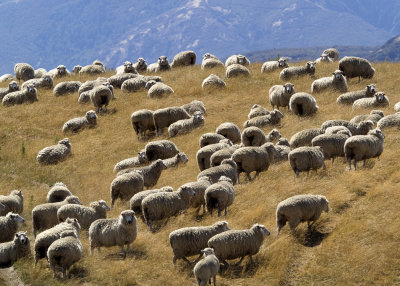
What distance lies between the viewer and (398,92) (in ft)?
100

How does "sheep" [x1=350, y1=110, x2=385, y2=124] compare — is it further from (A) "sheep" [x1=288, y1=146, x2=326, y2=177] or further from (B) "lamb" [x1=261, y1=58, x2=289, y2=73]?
(B) "lamb" [x1=261, y1=58, x2=289, y2=73]

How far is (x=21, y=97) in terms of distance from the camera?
36.5 m

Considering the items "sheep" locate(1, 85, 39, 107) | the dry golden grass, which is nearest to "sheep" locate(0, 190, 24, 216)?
the dry golden grass

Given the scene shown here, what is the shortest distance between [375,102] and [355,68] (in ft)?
18.7

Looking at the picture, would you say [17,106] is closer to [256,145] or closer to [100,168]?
[100,168]

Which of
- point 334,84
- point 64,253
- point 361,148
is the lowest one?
point 334,84

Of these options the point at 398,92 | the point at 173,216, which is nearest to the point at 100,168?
the point at 173,216

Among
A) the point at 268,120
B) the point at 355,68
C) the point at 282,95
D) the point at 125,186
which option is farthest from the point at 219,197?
the point at 355,68

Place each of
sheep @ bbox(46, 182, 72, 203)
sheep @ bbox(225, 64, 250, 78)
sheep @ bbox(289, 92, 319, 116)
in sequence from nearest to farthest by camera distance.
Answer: sheep @ bbox(46, 182, 72, 203), sheep @ bbox(289, 92, 319, 116), sheep @ bbox(225, 64, 250, 78)

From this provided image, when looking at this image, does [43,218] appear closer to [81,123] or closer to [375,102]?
[81,123]

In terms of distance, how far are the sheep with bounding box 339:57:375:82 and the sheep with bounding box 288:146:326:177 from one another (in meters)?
13.5

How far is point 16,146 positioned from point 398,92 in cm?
1745

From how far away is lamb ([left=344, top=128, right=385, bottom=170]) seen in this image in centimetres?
2006

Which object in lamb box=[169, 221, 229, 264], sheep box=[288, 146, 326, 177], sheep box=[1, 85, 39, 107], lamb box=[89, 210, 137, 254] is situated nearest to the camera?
lamb box=[169, 221, 229, 264]
